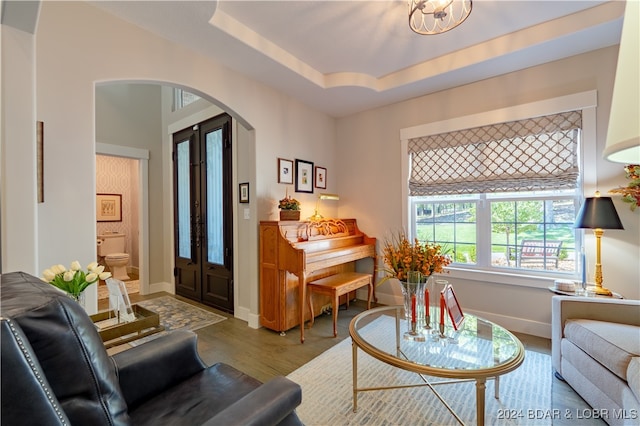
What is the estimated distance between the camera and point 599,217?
2293 millimetres

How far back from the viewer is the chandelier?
1995mm

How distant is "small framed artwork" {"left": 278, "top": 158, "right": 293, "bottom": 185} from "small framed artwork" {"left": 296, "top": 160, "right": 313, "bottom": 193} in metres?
0.11

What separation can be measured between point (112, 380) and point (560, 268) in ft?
11.8

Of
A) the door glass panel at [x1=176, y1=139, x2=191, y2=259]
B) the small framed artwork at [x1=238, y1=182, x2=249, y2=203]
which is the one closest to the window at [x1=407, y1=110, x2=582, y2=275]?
the small framed artwork at [x1=238, y1=182, x2=249, y2=203]

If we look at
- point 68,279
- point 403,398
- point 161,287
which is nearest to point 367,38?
point 68,279

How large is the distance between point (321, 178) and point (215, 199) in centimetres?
149

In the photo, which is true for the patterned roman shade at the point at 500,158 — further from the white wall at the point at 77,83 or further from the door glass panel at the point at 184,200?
the door glass panel at the point at 184,200

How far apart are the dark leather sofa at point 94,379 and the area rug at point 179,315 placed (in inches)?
75.4

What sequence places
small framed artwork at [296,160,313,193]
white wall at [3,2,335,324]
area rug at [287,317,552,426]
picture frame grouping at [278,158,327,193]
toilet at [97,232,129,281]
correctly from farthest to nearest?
toilet at [97,232,129,281], small framed artwork at [296,160,313,193], picture frame grouping at [278,158,327,193], white wall at [3,2,335,324], area rug at [287,317,552,426]

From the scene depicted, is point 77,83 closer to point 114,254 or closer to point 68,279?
point 68,279

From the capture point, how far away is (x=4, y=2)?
1326 mm

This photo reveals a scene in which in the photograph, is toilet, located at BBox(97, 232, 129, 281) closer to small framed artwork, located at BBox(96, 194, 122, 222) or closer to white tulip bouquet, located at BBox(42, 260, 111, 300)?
small framed artwork, located at BBox(96, 194, 122, 222)

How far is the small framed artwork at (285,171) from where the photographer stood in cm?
340

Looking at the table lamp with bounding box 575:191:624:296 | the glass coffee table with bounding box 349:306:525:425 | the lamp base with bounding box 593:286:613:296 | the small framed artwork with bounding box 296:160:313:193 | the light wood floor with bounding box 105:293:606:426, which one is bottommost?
the light wood floor with bounding box 105:293:606:426
